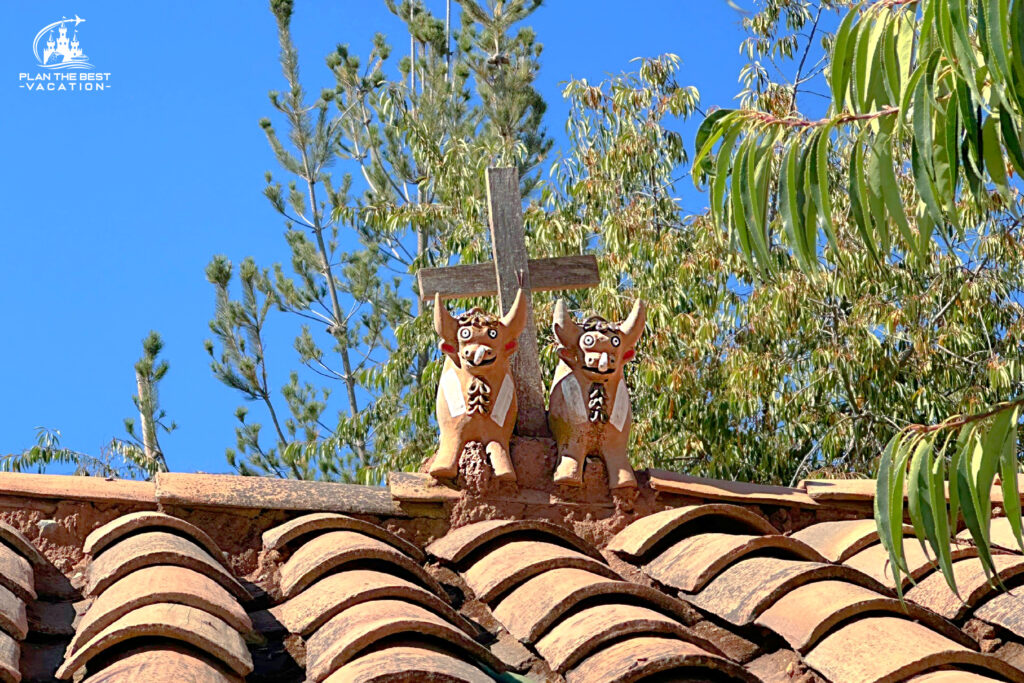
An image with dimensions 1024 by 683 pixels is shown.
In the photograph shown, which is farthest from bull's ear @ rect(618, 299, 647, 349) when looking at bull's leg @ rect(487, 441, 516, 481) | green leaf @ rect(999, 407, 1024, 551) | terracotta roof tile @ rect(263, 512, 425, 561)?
green leaf @ rect(999, 407, 1024, 551)

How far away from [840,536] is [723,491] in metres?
0.47

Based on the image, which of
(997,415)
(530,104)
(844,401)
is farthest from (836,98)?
(530,104)

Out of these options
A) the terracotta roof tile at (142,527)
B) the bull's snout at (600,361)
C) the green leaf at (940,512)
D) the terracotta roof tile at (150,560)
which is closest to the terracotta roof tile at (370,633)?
the terracotta roof tile at (150,560)

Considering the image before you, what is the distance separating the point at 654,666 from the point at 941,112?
4.21 feet

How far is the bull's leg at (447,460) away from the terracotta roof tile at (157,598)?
3.78ft

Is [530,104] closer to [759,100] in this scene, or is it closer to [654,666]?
[759,100]

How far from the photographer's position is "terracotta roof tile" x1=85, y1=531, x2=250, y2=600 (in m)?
3.45

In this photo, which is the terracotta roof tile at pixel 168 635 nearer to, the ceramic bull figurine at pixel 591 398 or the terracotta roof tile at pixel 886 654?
the terracotta roof tile at pixel 886 654

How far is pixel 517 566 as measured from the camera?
370cm

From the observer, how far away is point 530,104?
1722 cm

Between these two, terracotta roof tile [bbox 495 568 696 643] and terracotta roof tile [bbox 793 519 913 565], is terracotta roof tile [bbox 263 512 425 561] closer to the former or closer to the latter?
terracotta roof tile [bbox 495 568 696 643]

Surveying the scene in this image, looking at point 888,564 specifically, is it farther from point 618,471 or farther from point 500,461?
point 500,461

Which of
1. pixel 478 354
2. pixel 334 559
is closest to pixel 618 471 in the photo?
pixel 478 354

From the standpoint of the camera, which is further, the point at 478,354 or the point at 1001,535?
the point at 478,354
